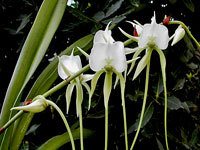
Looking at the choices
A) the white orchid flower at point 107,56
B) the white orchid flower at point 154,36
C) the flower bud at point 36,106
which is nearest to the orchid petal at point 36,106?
the flower bud at point 36,106

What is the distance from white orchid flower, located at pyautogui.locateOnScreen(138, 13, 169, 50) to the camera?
484 millimetres

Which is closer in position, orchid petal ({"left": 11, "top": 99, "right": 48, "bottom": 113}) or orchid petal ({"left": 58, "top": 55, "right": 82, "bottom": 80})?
orchid petal ({"left": 11, "top": 99, "right": 48, "bottom": 113})

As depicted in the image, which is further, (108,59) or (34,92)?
(34,92)

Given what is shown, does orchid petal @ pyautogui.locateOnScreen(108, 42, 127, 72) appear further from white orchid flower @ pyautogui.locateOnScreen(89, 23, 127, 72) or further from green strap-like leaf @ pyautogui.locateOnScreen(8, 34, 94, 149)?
green strap-like leaf @ pyautogui.locateOnScreen(8, 34, 94, 149)

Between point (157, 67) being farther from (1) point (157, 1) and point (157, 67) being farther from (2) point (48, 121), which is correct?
(2) point (48, 121)

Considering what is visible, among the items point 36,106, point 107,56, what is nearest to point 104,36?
point 107,56

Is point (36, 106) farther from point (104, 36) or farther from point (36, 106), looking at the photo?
point (104, 36)

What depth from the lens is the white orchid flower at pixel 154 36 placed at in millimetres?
484

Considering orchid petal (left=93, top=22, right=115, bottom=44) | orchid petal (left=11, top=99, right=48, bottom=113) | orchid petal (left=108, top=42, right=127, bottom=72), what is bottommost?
orchid petal (left=11, top=99, right=48, bottom=113)

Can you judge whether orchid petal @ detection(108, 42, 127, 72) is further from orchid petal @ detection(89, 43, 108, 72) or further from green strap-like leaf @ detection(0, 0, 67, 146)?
green strap-like leaf @ detection(0, 0, 67, 146)

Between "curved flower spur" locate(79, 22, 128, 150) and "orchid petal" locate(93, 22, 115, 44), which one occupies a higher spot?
"orchid petal" locate(93, 22, 115, 44)

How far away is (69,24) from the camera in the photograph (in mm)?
913

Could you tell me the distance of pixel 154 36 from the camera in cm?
49

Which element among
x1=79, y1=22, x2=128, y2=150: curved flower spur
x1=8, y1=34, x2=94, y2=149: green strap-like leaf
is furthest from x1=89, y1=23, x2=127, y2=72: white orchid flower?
x1=8, y1=34, x2=94, y2=149: green strap-like leaf
